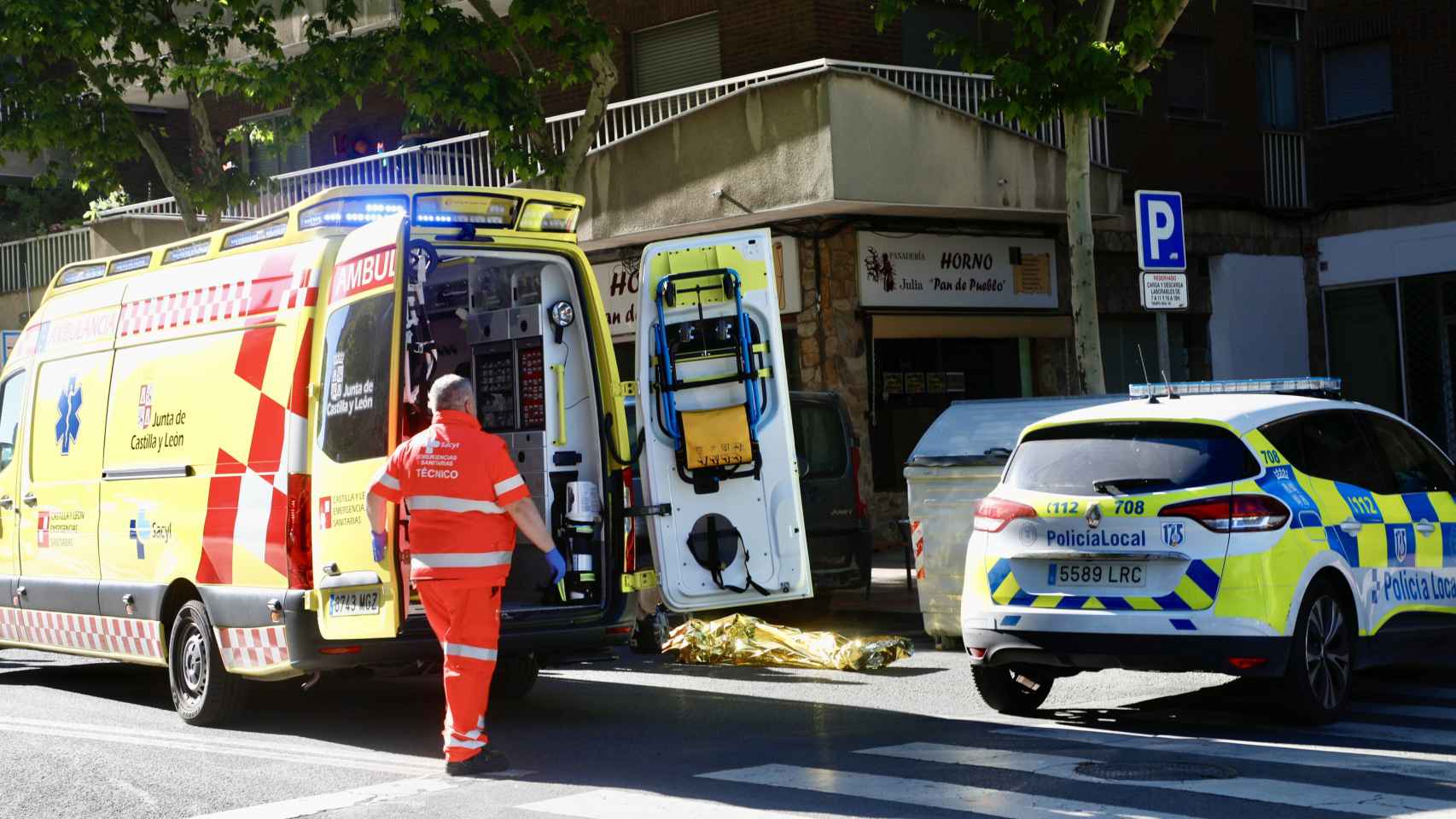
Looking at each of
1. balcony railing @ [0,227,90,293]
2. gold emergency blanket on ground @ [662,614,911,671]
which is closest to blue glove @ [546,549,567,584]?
gold emergency blanket on ground @ [662,614,911,671]

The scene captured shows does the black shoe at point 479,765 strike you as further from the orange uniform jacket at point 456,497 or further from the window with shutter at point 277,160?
the window with shutter at point 277,160

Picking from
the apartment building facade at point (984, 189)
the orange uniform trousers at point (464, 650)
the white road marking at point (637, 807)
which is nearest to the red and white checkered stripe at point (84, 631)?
the orange uniform trousers at point (464, 650)

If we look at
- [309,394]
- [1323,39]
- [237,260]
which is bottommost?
[309,394]

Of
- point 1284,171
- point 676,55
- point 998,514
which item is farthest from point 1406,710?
point 1284,171

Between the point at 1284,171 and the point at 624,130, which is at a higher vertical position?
the point at 624,130

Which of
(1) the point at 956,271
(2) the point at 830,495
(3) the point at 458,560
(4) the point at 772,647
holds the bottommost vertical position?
(4) the point at 772,647

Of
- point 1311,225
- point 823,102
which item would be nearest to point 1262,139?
point 1311,225

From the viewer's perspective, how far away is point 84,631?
10.8 metres

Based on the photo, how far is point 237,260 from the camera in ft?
31.9

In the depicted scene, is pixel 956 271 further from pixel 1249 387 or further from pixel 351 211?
pixel 351 211

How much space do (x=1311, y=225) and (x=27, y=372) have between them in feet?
61.5

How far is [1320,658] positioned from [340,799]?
4.53 metres

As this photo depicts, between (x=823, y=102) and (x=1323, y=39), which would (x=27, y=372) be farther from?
(x=1323, y=39)

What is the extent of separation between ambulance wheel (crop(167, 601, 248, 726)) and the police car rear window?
421cm
